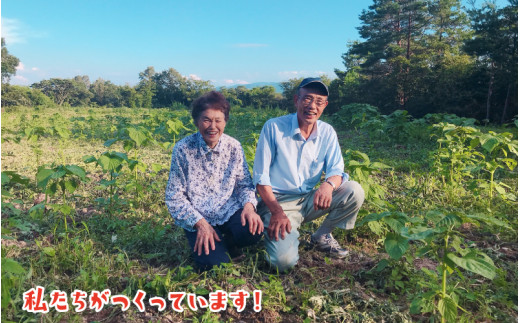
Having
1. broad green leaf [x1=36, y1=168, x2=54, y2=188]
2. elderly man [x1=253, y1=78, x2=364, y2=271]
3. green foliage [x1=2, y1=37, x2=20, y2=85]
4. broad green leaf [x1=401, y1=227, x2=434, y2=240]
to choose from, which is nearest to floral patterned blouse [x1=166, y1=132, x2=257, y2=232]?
elderly man [x1=253, y1=78, x2=364, y2=271]

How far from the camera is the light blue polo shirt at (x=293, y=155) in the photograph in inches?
96.3

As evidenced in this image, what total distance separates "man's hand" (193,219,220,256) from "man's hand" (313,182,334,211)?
66cm

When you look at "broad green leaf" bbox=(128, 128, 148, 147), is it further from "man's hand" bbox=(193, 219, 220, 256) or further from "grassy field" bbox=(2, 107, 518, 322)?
"man's hand" bbox=(193, 219, 220, 256)

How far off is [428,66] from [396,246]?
1341 cm

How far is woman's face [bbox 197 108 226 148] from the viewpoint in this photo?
2.22 m

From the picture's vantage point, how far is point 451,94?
39.2 feet

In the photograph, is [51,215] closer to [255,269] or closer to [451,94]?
[255,269]

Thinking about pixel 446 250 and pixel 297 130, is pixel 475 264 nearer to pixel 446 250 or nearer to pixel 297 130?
A: pixel 446 250

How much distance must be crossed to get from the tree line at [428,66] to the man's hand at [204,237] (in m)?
8.38

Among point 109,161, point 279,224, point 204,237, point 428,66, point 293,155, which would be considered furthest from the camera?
point 428,66

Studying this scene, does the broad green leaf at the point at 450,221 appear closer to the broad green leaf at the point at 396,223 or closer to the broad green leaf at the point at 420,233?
the broad green leaf at the point at 420,233

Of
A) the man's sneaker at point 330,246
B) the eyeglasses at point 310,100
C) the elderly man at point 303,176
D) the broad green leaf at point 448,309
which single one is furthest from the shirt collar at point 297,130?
the broad green leaf at point 448,309

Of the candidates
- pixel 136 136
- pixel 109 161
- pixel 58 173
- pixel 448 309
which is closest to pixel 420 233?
pixel 448 309

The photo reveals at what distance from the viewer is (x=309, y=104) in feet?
7.75
